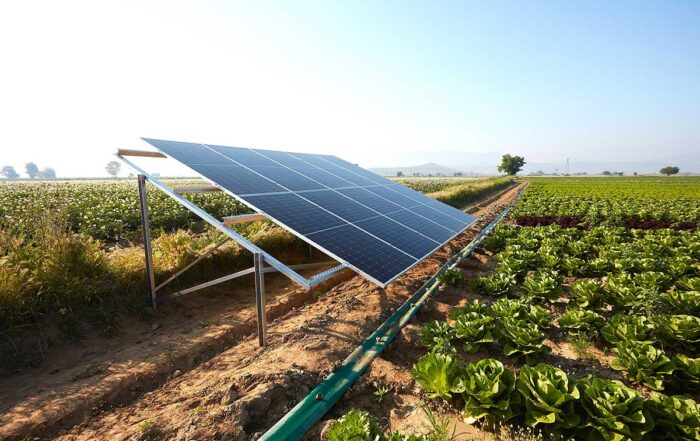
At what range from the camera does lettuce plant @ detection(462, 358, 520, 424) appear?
3666mm

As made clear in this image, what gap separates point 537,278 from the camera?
303 inches

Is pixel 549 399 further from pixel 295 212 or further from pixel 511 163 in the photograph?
pixel 511 163

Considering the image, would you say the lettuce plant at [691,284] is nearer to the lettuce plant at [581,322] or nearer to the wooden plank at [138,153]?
the lettuce plant at [581,322]

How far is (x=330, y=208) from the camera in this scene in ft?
24.1

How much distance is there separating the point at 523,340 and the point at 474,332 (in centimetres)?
71

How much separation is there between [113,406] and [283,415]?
256 centimetres

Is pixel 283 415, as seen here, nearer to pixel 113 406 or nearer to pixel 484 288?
pixel 113 406

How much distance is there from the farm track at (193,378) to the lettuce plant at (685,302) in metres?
5.56

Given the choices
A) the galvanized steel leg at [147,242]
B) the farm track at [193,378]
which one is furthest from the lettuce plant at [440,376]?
the galvanized steel leg at [147,242]

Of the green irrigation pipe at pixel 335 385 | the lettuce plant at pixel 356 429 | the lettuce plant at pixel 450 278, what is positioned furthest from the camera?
the lettuce plant at pixel 450 278

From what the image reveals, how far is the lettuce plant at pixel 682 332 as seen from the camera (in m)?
5.17

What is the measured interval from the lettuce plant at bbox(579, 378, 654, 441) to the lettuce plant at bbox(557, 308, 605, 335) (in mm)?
2351

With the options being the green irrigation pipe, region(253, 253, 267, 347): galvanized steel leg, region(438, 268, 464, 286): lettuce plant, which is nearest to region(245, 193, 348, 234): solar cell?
region(253, 253, 267, 347): galvanized steel leg

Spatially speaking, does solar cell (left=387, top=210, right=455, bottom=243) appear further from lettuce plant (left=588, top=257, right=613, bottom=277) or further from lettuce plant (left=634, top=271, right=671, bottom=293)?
lettuce plant (left=634, top=271, right=671, bottom=293)
